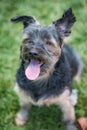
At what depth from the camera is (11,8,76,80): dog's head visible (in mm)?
3479

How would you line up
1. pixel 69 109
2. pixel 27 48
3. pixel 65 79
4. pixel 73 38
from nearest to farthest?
pixel 27 48, pixel 65 79, pixel 69 109, pixel 73 38

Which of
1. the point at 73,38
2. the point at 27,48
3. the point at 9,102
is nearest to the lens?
the point at 27,48

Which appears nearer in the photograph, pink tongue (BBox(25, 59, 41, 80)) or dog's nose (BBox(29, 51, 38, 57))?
dog's nose (BBox(29, 51, 38, 57))

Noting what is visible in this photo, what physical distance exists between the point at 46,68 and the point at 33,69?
186 millimetres

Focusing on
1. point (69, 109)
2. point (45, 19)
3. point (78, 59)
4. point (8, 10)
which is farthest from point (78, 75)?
point (8, 10)

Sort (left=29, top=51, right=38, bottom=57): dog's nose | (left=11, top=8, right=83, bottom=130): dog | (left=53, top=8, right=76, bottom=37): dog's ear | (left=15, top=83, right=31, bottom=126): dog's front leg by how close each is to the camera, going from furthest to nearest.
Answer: (left=15, top=83, right=31, bottom=126): dog's front leg → (left=53, top=8, right=76, bottom=37): dog's ear → (left=11, top=8, right=83, bottom=130): dog → (left=29, top=51, right=38, bottom=57): dog's nose

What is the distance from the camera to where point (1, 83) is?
4.89m

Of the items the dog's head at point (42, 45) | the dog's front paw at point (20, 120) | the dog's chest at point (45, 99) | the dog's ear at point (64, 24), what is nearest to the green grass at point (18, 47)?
the dog's front paw at point (20, 120)

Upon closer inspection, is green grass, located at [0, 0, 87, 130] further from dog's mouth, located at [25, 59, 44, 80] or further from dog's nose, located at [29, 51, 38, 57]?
dog's nose, located at [29, 51, 38, 57]

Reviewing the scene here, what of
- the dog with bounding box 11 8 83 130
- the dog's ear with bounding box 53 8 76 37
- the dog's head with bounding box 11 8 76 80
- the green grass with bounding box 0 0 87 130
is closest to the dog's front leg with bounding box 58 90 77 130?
the dog with bounding box 11 8 83 130

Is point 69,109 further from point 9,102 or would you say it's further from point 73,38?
point 73,38

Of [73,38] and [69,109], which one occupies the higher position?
[73,38]

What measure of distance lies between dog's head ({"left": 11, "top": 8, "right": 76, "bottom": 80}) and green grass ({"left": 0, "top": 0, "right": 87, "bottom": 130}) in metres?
0.98

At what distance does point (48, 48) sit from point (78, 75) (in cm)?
150
